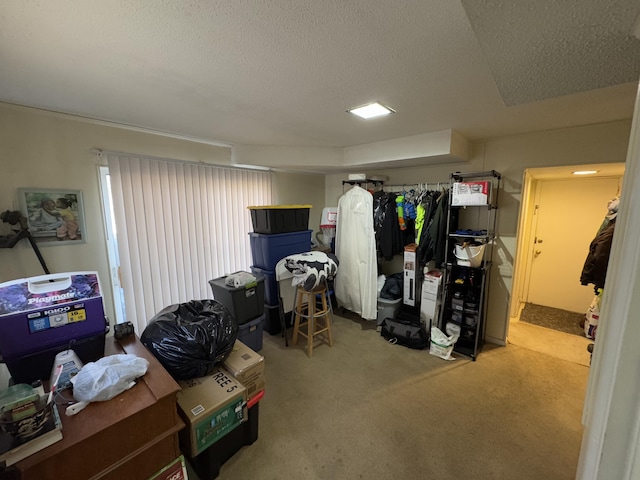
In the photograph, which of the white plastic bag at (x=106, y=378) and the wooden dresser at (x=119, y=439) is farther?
the white plastic bag at (x=106, y=378)

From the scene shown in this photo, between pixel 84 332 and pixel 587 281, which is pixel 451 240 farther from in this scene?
pixel 84 332

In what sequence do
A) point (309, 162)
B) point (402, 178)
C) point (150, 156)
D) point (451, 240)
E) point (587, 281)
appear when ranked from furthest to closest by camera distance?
point (402, 178), point (309, 162), point (451, 240), point (150, 156), point (587, 281)

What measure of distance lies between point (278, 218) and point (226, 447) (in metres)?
2.01

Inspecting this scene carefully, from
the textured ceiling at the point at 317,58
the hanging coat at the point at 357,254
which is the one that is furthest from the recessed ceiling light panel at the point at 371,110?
the hanging coat at the point at 357,254

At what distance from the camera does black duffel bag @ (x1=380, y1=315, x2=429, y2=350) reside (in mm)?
2734

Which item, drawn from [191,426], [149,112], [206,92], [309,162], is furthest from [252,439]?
[309,162]

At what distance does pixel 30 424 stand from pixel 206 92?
1.70 metres

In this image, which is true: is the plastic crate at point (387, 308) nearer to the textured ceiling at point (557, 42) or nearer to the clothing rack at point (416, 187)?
the clothing rack at point (416, 187)

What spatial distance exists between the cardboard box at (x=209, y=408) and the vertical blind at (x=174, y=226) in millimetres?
1320

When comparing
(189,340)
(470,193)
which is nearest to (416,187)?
(470,193)

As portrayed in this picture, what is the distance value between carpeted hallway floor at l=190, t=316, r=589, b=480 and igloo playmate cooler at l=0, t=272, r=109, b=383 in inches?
42.1

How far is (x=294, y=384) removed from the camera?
2.22 metres

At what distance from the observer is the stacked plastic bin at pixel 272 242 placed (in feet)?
Result: 9.52

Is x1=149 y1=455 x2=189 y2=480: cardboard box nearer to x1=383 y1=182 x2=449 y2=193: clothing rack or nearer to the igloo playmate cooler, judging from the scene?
the igloo playmate cooler
